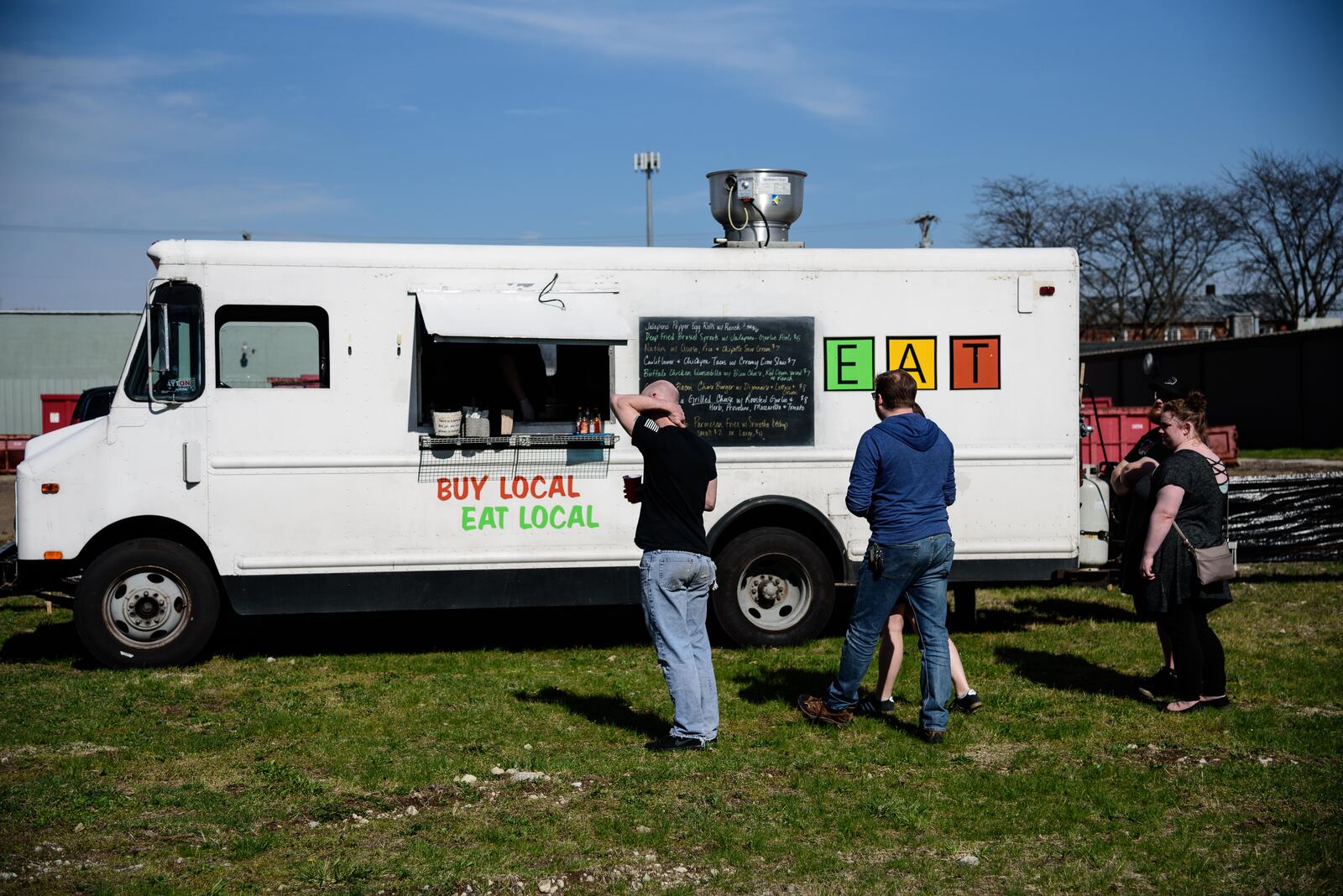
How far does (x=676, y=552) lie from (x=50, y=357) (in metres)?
32.9

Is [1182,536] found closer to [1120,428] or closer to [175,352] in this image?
[175,352]

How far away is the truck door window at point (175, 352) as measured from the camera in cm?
820

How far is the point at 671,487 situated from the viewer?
625cm

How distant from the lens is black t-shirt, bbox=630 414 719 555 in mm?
6223

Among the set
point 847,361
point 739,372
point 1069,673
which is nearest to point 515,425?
point 739,372

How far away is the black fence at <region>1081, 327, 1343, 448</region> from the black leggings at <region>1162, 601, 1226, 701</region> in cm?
2849

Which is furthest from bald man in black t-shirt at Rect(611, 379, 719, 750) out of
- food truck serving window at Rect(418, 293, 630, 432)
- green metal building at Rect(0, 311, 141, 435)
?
green metal building at Rect(0, 311, 141, 435)

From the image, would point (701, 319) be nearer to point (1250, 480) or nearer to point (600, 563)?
point (600, 563)

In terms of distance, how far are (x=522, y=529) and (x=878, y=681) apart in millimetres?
2765

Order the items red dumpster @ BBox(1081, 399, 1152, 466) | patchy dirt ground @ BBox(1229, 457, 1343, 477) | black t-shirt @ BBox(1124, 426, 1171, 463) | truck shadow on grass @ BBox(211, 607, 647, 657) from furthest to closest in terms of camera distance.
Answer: patchy dirt ground @ BBox(1229, 457, 1343, 477) → red dumpster @ BBox(1081, 399, 1152, 466) → truck shadow on grass @ BBox(211, 607, 647, 657) → black t-shirt @ BBox(1124, 426, 1171, 463)

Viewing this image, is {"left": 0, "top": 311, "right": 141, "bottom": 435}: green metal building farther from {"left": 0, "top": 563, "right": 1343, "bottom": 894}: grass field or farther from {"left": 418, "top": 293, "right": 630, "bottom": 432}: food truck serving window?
{"left": 418, "top": 293, "right": 630, "bottom": 432}: food truck serving window

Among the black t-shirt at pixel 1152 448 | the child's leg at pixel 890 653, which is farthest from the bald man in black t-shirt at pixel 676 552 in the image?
the black t-shirt at pixel 1152 448

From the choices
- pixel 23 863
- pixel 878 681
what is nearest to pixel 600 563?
pixel 878 681

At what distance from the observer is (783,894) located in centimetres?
461
